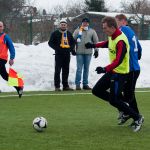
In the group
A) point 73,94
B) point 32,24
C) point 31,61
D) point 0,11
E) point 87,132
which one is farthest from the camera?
point 0,11

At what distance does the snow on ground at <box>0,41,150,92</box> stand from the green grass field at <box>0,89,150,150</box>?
4076mm

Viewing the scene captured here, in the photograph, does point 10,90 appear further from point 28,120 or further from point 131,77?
point 131,77

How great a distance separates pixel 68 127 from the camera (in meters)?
9.00

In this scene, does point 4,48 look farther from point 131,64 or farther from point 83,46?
point 131,64

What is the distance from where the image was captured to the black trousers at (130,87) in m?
8.89

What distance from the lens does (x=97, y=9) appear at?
45.7 m

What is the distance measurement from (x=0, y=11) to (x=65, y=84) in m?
15.9

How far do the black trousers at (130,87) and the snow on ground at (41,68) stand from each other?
26.9ft

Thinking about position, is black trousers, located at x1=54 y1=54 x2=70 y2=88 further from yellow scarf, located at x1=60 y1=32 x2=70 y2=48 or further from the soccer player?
the soccer player

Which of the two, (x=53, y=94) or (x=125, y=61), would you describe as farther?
(x=53, y=94)

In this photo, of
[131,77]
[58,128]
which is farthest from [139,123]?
[58,128]

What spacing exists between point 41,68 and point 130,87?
10.6m

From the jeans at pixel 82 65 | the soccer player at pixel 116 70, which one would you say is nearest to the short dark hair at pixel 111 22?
the soccer player at pixel 116 70

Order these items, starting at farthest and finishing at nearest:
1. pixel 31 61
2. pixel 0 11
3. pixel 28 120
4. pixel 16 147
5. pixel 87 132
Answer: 1. pixel 0 11
2. pixel 31 61
3. pixel 28 120
4. pixel 87 132
5. pixel 16 147
